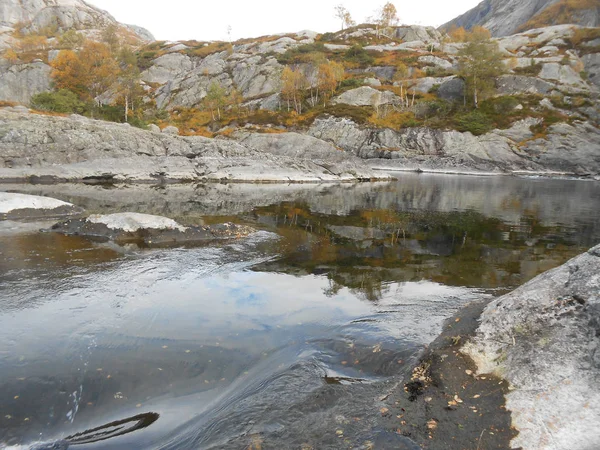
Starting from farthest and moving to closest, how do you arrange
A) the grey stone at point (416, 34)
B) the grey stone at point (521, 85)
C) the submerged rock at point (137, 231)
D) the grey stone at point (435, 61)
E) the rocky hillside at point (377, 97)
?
the grey stone at point (416, 34)
the grey stone at point (435, 61)
the grey stone at point (521, 85)
the rocky hillside at point (377, 97)
the submerged rock at point (137, 231)

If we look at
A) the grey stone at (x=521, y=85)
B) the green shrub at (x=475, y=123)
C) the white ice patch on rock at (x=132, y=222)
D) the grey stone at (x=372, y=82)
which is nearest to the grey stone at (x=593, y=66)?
the grey stone at (x=521, y=85)

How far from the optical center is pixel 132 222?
1627 centimetres

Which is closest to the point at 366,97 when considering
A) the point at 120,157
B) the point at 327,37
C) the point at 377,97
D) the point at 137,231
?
the point at 377,97

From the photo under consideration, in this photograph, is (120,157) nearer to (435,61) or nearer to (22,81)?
(22,81)

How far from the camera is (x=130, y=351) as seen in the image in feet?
22.9

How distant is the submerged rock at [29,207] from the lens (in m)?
18.2

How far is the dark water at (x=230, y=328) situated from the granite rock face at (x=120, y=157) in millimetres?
26728

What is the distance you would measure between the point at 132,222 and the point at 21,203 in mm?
7669

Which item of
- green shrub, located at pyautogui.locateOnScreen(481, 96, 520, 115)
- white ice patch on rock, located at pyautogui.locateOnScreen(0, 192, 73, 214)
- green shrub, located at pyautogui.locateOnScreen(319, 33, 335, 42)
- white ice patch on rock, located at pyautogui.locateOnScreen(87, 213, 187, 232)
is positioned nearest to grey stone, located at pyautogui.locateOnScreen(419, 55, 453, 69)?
green shrub, located at pyautogui.locateOnScreen(481, 96, 520, 115)

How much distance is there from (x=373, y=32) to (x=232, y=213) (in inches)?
5939

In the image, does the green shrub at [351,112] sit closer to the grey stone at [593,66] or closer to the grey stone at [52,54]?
the grey stone at [593,66]

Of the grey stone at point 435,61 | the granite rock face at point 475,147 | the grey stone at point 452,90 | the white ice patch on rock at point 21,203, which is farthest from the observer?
the grey stone at point 435,61

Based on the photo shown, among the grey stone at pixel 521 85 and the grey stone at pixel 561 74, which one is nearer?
the grey stone at pixel 521 85

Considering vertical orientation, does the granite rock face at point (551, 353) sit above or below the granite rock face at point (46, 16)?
below
